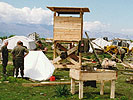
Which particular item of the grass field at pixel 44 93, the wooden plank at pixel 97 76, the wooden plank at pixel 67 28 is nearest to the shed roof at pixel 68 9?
the wooden plank at pixel 67 28

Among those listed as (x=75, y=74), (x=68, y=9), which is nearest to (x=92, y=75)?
(x=75, y=74)

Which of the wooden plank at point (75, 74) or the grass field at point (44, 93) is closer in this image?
the wooden plank at point (75, 74)

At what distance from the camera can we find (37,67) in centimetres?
A: 1298

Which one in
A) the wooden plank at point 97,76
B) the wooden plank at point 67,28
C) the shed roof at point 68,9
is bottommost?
the wooden plank at point 97,76

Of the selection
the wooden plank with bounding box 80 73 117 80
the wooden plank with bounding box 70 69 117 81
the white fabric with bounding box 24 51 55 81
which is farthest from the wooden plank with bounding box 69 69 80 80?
the white fabric with bounding box 24 51 55 81

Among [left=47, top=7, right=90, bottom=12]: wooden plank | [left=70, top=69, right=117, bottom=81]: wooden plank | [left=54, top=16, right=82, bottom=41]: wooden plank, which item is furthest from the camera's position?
[left=54, top=16, right=82, bottom=41]: wooden plank

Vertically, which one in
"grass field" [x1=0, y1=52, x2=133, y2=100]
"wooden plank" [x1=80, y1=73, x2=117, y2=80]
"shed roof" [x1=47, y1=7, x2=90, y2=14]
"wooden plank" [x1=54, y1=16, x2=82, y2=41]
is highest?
"shed roof" [x1=47, y1=7, x2=90, y2=14]

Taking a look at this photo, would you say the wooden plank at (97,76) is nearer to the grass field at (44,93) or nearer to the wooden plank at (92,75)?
the wooden plank at (92,75)

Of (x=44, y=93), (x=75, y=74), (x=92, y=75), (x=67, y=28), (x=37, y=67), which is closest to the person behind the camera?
(x=92, y=75)

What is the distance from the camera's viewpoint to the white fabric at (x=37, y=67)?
41.5 ft

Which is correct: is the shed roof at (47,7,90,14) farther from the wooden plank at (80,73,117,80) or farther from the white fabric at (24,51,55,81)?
the wooden plank at (80,73,117,80)

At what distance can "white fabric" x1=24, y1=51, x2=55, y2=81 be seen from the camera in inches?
499

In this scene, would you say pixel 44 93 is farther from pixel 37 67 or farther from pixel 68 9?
pixel 68 9

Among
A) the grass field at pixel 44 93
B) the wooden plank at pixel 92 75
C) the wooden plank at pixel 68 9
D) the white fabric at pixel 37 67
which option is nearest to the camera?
the wooden plank at pixel 92 75
